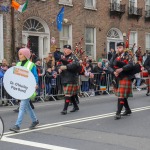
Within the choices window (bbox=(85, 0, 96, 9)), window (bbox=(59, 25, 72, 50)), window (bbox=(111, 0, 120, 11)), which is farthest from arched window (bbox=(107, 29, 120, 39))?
window (bbox=(59, 25, 72, 50))

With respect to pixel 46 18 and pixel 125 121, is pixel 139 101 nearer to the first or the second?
pixel 125 121

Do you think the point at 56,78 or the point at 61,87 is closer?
the point at 56,78

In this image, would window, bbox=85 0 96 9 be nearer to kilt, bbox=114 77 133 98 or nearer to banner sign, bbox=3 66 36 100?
kilt, bbox=114 77 133 98

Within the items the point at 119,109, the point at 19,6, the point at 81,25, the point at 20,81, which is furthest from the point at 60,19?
the point at 20,81

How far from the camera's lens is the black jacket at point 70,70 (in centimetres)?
1048

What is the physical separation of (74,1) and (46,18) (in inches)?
109

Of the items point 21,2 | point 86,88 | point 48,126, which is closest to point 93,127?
point 48,126

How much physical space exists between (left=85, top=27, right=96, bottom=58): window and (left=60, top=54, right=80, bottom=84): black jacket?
1376 cm

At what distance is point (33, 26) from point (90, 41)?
4936 mm

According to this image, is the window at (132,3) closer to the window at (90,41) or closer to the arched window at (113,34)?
the arched window at (113,34)

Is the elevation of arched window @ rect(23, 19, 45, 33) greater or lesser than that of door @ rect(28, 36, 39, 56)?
greater

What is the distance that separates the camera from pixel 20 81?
8039 millimetres

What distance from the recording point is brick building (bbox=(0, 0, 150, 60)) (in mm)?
20016

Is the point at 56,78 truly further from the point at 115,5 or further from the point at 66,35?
the point at 115,5
